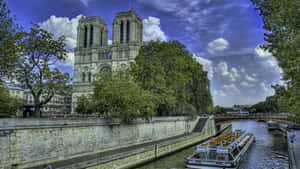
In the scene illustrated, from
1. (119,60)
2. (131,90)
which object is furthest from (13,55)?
(119,60)

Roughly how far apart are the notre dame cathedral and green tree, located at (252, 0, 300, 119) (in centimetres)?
5216

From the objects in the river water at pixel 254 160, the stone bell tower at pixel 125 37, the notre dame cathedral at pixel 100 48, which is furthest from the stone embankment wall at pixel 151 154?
the notre dame cathedral at pixel 100 48

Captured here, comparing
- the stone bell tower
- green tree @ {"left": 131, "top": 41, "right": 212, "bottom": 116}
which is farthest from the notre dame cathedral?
green tree @ {"left": 131, "top": 41, "right": 212, "bottom": 116}

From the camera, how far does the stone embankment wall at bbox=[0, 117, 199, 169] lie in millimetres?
14383

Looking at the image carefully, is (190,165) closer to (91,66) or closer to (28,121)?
(28,121)

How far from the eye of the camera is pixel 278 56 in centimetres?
1321

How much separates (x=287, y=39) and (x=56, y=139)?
51.9 feet

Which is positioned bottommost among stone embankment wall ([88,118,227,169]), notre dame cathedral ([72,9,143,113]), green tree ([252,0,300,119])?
stone embankment wall ([88,118,227,169])

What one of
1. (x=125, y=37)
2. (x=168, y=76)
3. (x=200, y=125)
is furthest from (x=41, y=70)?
(x=125, y=37)

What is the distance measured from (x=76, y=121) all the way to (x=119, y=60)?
4808cm

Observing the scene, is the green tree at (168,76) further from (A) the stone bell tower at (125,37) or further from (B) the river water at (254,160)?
(A) the stone bell tower at (125,37)

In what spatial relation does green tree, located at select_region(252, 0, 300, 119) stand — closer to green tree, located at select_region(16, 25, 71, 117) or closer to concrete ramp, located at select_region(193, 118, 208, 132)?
green tree, located at select_region(16, 25, 71, 117)

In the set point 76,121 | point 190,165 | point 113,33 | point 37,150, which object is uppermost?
point 113,33

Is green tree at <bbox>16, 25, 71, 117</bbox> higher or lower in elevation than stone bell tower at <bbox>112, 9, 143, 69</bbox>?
lower
